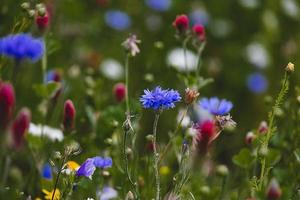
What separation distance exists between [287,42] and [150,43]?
84 centimetres

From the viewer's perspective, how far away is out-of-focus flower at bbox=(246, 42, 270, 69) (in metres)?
4.58

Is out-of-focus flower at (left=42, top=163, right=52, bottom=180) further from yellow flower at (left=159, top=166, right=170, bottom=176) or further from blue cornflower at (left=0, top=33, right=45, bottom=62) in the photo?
blue cornflower at (left=0, top=33, right=45, bottom=62)

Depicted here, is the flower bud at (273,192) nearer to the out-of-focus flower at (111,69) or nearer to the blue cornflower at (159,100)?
the blue cornflower at (159,100)

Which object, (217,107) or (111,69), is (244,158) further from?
(111,69)

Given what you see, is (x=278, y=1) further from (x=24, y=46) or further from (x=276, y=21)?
(x=24, y=46)

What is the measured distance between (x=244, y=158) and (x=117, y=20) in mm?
2308

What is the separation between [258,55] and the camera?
4.58 m

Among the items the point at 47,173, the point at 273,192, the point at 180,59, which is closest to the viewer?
the point at 273,192

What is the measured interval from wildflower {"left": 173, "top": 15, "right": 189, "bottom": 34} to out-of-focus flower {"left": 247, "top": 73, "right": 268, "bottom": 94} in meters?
2.04

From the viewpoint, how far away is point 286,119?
273 cm

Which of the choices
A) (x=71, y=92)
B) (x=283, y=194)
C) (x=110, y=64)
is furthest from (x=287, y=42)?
(x=283, y=194)

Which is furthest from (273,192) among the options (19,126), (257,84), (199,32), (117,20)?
(117,20)

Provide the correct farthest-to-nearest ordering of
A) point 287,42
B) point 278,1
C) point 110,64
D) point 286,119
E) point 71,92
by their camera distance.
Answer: point 278,1, point 287,42, point 110,64, point 71,92, point 286,119

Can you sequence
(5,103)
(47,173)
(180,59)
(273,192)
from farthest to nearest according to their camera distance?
(180,59)
(47,173)
(5,103)
(273,192)
